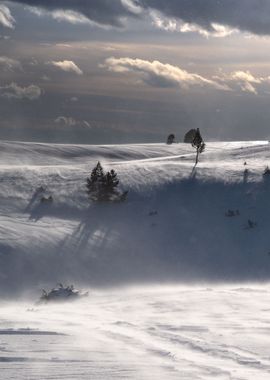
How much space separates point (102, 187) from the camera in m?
38.0

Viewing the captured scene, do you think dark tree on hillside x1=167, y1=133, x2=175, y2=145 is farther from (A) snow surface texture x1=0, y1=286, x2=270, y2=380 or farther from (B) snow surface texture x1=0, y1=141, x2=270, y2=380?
(A) snow surface texture x1=0, y1=286, x2=270, y2=380

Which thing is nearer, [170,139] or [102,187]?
[102,187]

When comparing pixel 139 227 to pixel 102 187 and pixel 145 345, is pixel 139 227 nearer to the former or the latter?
pixel 102 187

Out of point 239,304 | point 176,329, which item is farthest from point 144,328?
point 239,304

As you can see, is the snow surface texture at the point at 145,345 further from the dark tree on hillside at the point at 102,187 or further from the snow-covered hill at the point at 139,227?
the dark tree on hillside at the point at 102,187

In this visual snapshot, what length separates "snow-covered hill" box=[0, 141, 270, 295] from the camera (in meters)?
29.6

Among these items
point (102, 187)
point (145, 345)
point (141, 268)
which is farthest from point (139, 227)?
point (145, 345)

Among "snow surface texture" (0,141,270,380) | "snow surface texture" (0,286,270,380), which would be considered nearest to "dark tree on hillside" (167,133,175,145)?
"snow surface texture" (0,141,270,380)

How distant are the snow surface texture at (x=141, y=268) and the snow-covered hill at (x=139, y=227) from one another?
9 cm

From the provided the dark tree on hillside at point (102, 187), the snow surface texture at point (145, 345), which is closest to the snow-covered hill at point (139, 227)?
the dark tree on hillside at point (102, 187)

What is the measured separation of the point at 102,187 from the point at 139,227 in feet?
14.8

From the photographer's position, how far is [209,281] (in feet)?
97.5

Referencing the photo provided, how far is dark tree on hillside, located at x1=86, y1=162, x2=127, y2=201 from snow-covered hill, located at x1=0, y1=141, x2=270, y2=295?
538 mm

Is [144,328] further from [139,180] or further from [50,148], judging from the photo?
[50,148]
